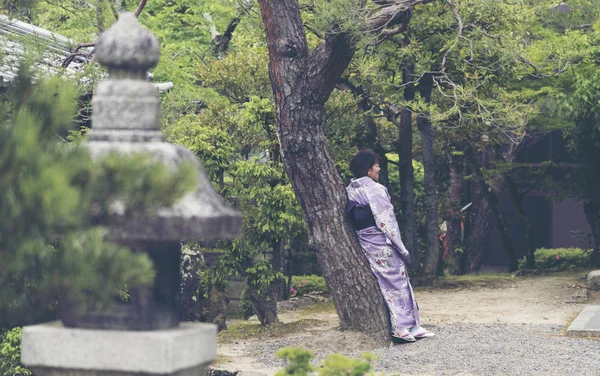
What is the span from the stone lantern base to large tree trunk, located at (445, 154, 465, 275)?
46.3ft

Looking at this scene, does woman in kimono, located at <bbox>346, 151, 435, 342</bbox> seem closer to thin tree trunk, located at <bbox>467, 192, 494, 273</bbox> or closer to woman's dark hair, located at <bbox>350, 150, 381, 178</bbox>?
woman's dark hair, located at <bbox>350, 150, 381, 178</bbox>

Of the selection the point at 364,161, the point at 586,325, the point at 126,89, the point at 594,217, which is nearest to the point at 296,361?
the point at 126,89

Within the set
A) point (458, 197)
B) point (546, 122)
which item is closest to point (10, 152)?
point (546, 122)

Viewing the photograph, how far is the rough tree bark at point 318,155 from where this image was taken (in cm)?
951

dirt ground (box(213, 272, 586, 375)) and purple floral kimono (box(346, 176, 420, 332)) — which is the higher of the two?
purple floral kimono (box(346, 176, 420, 332))

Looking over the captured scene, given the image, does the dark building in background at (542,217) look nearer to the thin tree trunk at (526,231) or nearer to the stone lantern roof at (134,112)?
the thin tree trunk at (526,231)

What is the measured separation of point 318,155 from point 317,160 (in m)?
0.06

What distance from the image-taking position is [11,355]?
26.4ft

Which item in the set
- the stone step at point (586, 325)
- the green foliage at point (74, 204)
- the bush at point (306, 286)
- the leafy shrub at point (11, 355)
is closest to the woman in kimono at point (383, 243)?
the stone step at point (586, 325)

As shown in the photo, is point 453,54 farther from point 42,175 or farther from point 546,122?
point 42,175

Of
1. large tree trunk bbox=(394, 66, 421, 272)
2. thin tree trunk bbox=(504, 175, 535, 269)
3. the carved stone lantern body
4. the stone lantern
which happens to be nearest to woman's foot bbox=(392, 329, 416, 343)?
the stone lantern

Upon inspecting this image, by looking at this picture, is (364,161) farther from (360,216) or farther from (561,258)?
(561,258)

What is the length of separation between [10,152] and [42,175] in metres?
0.20

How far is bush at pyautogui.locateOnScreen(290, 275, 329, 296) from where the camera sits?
1592 centimetres
